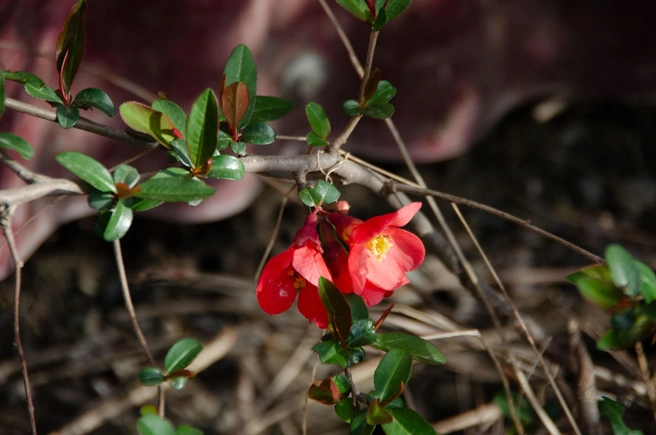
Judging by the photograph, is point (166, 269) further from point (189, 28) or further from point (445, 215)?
point (445, 215)

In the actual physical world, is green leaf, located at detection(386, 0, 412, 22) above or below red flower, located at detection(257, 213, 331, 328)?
above

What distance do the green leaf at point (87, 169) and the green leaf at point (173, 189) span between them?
3 cm

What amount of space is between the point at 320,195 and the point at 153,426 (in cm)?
34

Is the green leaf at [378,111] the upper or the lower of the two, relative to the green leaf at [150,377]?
upper

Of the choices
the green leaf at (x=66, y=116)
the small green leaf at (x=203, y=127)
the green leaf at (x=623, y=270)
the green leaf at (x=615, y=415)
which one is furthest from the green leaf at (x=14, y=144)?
the green leaf at (x=615, y=415)

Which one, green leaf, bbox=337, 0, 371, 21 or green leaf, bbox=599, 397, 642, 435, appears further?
green leaf, bbox=599, 397, 642, 435

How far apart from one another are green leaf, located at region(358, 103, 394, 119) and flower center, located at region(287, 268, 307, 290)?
0.67 feet

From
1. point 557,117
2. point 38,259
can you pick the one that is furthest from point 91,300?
point 557,117

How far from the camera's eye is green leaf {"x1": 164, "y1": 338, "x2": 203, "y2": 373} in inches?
A: 27.8

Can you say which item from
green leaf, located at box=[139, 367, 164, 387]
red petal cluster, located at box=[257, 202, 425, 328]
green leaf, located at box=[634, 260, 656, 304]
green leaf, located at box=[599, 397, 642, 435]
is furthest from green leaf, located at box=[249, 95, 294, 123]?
green leaf, located at box=[599, 397, 642, 435]

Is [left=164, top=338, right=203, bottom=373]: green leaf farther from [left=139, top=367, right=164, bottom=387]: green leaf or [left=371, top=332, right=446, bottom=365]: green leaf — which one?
[left=371, top=332, right=446, bottom=365]: green leaf

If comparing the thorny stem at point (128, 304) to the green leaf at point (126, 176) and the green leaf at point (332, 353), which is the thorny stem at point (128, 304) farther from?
the green leaf at point (332, 353)

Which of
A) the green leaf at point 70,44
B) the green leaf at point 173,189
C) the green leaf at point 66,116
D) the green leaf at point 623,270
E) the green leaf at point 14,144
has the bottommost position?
the green leaf at point 623,270

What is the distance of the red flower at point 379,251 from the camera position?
0.59 meters
